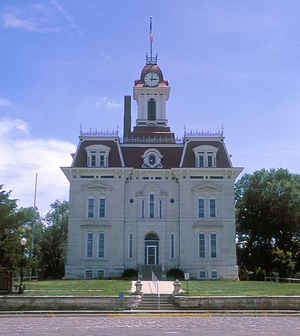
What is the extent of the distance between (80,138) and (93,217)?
817 centimetres

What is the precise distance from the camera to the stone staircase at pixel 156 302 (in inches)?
902

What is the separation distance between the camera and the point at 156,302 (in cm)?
2378

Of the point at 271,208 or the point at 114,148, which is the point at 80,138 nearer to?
A: the point at 114,148

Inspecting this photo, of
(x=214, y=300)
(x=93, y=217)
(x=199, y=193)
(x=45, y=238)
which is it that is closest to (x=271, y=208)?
(x=199, y=193)

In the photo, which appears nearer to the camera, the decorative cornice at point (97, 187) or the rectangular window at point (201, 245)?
the rectangular window at point (201, 245)

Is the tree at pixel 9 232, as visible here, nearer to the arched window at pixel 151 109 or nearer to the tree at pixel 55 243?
the arched window at pixel 151 109

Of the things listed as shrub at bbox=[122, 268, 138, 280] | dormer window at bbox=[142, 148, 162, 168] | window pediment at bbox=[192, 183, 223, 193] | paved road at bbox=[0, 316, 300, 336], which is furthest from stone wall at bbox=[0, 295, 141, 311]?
dormer window at bbox=[142, 148, 162, 168]

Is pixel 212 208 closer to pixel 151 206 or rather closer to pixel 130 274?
pixel 151 206

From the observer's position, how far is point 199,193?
46469 mm

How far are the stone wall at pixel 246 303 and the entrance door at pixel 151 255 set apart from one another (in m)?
23.4

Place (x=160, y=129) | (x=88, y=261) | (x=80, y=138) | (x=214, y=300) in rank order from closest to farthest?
1. (x=214, y=300)
2. (x=88, y=261)
3. (x=80, y=138)
4. (x=160, y=129)

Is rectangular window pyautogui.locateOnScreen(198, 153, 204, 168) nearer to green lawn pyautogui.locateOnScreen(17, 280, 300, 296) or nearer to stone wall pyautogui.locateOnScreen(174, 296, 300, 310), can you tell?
green lawn pyautogui.locateOnScreen(17, 280, 300, 296)

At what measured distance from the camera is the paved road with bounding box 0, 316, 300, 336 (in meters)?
14.9

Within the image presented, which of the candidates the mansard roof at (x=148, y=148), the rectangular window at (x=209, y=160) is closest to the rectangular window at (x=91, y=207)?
the mansard roof at (x=148, y=148)
